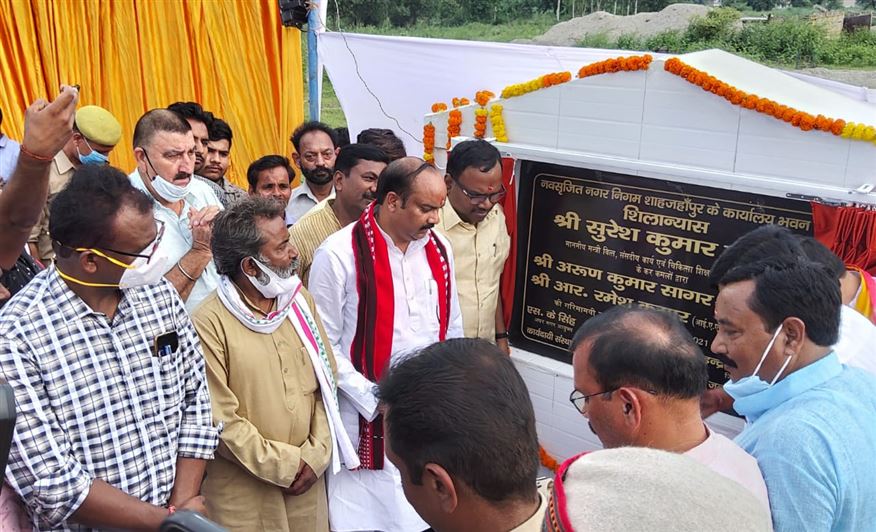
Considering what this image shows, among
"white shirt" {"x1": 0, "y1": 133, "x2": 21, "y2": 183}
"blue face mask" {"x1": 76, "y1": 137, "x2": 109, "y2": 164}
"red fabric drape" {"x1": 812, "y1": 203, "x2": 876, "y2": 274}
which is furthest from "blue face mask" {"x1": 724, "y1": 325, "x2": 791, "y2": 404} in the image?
"white shirt" {"x1": 0, "y1": 133, "x2": 21, "y2": 183}

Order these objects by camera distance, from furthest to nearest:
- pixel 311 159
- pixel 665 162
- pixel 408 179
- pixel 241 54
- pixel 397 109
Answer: pixel 241 54 → pixel 397 109 → pixel 311 159 → pixel 665 162 → pixel 408 179

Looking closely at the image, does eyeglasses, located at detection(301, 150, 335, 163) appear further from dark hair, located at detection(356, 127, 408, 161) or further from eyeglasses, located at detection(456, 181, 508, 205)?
eyeglasses, located at detection(456, 181, 508, 205)

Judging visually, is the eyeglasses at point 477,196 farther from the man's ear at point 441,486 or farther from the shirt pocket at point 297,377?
the man's ear at point 441,486

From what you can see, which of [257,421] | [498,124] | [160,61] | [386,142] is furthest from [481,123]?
[160,61]

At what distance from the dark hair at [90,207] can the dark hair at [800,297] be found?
6.24 ft

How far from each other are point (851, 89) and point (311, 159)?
3439 millimetres

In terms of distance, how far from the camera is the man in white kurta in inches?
132

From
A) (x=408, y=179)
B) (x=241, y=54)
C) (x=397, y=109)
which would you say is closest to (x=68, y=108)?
(x=408, y=179)

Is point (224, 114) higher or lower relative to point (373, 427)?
higher

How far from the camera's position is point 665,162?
373 centimetres

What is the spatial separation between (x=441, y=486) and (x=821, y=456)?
1071 millimetres

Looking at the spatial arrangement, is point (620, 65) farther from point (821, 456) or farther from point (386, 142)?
point (821, 456)

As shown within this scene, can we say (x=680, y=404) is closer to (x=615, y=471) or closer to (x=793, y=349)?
(x=793, y=349)

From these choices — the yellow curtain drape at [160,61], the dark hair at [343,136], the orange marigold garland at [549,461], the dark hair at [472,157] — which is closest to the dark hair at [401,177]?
the dark hair at [472,157]
